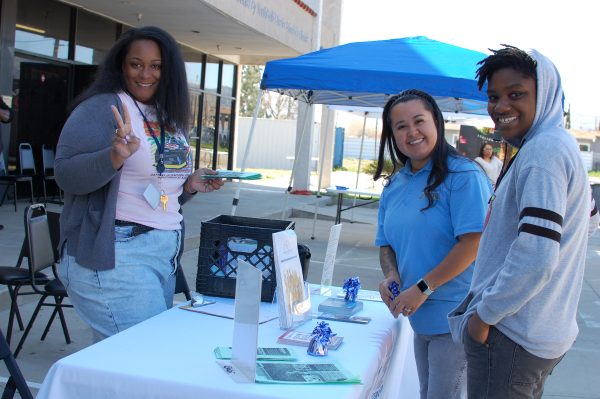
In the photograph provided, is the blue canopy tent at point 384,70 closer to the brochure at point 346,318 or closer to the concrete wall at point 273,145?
the brochure at point 346,318

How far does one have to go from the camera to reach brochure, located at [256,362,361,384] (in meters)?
2.03

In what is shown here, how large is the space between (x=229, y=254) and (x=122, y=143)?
0.74m

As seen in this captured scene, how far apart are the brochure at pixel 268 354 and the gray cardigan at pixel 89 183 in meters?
0.59

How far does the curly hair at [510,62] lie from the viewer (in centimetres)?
212

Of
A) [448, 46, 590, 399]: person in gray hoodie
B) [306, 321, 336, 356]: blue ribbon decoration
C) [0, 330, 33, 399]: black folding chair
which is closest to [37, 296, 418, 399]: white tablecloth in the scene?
[306, 321, 336, 356]: blue ribbon decoration

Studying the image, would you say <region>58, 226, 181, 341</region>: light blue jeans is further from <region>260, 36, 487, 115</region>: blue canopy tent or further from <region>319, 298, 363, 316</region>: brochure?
<region>260, 36, 487, 115</region>: blue canopy tent

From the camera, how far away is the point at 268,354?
7.39ft

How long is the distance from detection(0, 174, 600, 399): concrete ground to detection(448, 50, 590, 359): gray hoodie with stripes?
121 inches

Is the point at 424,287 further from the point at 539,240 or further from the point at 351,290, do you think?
the point at 539,240

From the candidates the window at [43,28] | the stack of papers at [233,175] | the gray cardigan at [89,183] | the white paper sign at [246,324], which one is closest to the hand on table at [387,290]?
the stack of papers at [233,175]

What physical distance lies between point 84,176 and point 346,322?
1169 mm

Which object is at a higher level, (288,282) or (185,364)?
(288,282)

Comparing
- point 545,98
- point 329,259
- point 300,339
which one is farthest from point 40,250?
point 545,98

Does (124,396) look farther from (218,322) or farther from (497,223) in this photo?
(497,223)
